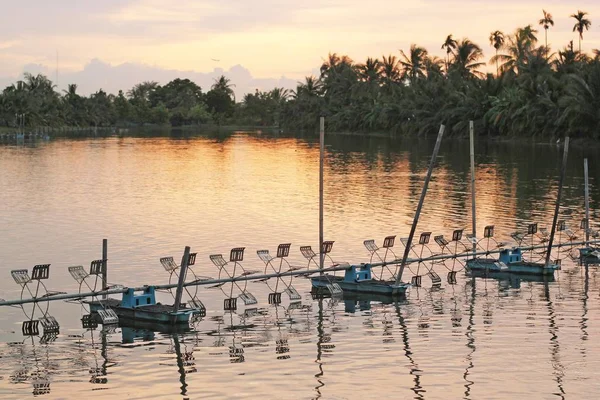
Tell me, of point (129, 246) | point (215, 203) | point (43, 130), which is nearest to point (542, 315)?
point (129, 246)

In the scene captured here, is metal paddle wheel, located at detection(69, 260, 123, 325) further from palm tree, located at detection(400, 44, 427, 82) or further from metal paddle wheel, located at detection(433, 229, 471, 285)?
palm tree, located at detection(400, 44, 427, 82)

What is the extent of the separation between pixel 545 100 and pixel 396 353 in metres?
84.1

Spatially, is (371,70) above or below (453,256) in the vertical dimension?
above

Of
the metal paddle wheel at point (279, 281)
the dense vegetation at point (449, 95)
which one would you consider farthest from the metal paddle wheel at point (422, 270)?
the dense vegetation at point (449, 95)

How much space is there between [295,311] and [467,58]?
395 feet

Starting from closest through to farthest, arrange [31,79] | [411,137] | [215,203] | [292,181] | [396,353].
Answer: [396,353] < [215,203] < [292,181] < [411,137] < [31,79]

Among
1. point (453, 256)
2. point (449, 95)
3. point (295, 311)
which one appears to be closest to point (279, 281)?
point (295, 311)

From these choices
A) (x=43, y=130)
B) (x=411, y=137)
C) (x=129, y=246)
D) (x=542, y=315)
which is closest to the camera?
(x=542, y=315)

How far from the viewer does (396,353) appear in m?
24.1

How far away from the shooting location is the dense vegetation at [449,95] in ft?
343

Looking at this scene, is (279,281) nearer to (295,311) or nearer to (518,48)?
(295,311)

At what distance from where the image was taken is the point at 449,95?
12950 centimetres

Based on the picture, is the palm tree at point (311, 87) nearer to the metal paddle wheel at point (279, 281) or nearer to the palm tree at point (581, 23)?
the palm tree at point (581, 23)

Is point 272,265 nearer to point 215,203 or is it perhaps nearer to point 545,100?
point 215,203
